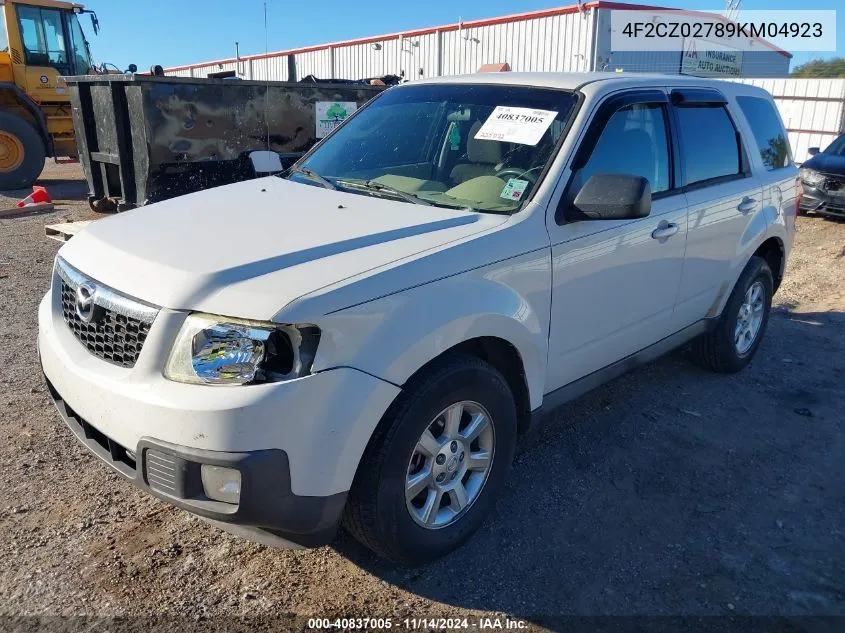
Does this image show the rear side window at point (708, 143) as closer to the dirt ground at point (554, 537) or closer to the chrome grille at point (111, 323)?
the dirt ground at point (554, 537)

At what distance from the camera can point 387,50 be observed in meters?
24.6

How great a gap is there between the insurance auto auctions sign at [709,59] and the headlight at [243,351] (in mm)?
22619

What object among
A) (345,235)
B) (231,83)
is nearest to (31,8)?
(231,83)

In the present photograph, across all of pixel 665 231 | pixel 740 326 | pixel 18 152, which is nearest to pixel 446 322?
pixel 665 231

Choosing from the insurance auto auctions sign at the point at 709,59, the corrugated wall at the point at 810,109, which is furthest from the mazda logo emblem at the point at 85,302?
the insurance auto auctions sign at the point at 709,59

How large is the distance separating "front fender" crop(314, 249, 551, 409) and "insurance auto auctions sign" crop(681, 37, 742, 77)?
21.6m

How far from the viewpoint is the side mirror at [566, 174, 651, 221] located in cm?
293

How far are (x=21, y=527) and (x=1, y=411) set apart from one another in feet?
4.23

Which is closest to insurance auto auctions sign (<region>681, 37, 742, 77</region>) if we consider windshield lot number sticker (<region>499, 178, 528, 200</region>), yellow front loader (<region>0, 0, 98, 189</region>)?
yellow front loader (<region>0, 0, 98, 189</region>)

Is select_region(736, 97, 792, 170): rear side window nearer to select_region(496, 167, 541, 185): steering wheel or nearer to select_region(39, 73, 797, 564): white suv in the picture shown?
select_region(39, 73, 797, 564): white suv

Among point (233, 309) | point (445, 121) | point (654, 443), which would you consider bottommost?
point (654, 443)

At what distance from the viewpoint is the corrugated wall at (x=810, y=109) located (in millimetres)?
16328

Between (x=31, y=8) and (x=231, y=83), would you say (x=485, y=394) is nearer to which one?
(x=231, y=83)

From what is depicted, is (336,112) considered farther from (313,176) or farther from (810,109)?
(810,109)
